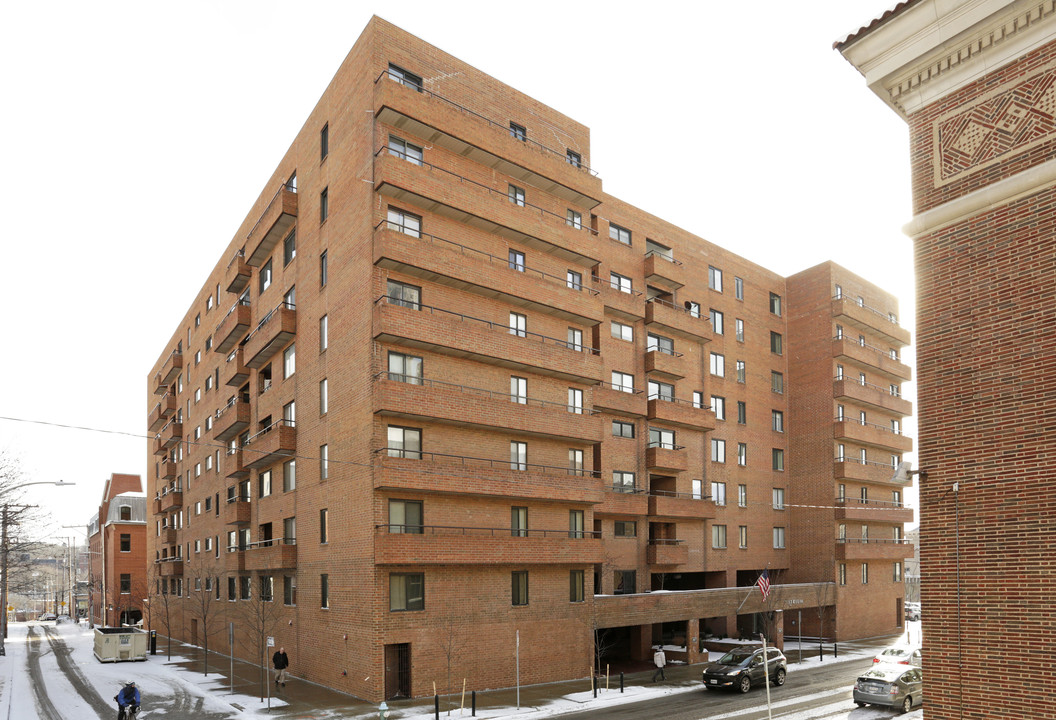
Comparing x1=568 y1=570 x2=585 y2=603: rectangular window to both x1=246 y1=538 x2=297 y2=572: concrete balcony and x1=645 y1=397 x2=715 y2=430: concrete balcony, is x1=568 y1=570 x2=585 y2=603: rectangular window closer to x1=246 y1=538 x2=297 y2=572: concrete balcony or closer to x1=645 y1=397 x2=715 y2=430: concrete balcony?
x1=645 y1=397 x2=715 y2=430: concrete balcony

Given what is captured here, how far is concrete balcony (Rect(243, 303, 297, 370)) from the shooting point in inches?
1470

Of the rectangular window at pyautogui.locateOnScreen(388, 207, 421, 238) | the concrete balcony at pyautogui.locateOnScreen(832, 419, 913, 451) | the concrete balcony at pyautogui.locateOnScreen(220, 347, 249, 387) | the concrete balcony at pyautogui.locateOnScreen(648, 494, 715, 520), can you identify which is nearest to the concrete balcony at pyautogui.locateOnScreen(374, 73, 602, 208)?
the rectangular window at pyautogui.locateOnScreen(388, 207, 421, 238)


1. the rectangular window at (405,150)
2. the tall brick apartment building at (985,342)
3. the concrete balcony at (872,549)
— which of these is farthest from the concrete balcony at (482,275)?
the concrete balcony at (872,549)

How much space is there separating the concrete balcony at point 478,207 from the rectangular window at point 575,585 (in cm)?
1429

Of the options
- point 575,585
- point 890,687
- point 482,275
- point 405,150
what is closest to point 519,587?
point 575,585

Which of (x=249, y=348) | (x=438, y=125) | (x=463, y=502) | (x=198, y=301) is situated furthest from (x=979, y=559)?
(x=198, y=301)

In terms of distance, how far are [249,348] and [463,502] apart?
57.9 feet

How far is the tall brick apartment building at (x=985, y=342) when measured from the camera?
1093 cm

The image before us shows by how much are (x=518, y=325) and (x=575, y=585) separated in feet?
38.4

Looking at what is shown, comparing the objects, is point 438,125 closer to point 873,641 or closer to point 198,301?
point 198,301

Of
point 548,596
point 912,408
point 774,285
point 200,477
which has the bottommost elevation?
point 548,596

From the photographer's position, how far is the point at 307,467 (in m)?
34.9

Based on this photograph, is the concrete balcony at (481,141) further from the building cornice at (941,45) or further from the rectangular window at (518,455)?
the building cornice at (941,45)

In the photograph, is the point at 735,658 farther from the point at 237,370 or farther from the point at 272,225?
the point at 237,370
